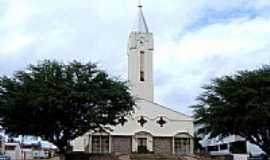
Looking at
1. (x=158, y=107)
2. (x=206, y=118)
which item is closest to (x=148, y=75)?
(x=158, y=107)

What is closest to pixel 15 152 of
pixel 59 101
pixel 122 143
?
pixel 122 143

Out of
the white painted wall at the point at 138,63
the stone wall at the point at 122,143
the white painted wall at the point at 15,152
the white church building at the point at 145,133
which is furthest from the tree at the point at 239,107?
the white painted wall at the point at 15,152

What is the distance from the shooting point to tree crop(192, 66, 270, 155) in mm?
38062

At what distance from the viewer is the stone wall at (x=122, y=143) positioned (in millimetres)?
59844

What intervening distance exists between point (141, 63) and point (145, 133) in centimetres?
1019

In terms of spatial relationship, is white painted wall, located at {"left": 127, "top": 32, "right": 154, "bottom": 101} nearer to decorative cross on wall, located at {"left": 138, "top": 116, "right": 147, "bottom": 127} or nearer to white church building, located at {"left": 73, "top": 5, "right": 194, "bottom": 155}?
white church building, located at {"left": 73, "top": 5, "right": 194, "bottom": 155}

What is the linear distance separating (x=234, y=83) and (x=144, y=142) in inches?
904

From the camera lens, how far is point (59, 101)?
38.4 metres

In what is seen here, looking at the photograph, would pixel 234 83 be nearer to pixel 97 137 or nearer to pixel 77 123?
pixel 77 123

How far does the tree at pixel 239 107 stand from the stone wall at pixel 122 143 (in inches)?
759

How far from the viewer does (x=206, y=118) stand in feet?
135

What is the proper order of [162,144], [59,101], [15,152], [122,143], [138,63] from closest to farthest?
[59,101] < [122,143] < [162,144] < [138,63] < [15,152]

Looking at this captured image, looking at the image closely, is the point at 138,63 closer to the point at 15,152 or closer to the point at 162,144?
the point at 162,144

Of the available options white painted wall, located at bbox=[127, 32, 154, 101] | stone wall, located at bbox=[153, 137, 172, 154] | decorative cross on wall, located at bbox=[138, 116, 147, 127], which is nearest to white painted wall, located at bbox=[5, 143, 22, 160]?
white painted wall, located at bbox=[127, 32, 154, 101]
